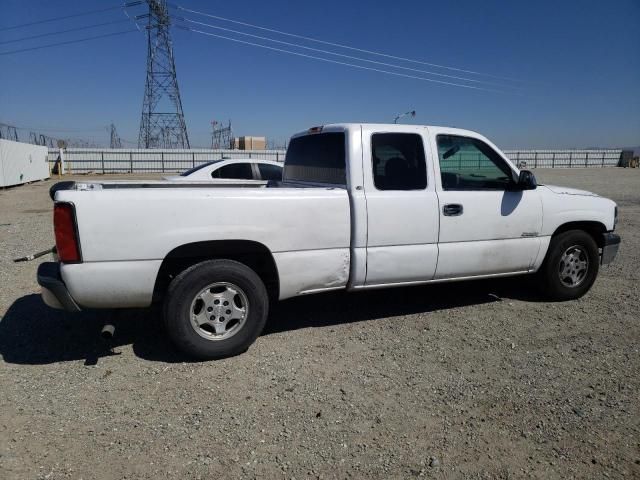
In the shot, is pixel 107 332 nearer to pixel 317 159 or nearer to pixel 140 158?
pixel 317 159

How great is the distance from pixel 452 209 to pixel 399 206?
0.60 meters

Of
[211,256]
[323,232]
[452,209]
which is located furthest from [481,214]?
[211,256]

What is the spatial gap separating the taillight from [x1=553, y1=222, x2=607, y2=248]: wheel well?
4792mm

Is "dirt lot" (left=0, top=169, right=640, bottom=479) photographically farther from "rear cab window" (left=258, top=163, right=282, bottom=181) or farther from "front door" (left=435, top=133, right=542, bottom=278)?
"rear cab window" (left=258, top=163, right=282, bottom=181)

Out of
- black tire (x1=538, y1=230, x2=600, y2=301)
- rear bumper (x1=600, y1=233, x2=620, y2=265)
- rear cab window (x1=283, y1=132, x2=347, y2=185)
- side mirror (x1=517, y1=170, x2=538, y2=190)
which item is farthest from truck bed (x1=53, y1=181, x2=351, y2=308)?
rear bumper (x1=600, y1=233, x2=620, y2=265)

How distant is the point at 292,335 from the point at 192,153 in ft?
120

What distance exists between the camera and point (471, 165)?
198 inches

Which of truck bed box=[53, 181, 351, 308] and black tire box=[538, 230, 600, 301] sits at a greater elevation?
truck bed box=[53, 181, 351, 308]

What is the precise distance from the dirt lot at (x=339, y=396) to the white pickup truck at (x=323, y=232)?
0.47m

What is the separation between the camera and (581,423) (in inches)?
123

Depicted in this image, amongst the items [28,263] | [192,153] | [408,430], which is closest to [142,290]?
[408,430]

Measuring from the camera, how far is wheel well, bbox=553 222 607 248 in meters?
5.48

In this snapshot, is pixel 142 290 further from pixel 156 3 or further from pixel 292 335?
pixel 156 3

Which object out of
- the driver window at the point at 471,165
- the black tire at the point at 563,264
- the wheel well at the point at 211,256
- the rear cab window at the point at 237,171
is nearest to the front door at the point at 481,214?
the driver window at the point at 471,165
